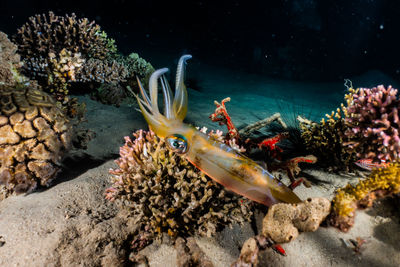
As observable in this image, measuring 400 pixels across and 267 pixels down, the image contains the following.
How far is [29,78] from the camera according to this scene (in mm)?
5344

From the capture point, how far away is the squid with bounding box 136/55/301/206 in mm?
2154

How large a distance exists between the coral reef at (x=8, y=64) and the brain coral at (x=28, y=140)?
1381 millimetres

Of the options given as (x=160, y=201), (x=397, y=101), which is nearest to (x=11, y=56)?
(x=160, y=201)

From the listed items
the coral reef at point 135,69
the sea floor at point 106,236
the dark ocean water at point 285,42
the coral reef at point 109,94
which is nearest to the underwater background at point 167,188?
the sea floor at point 106,236

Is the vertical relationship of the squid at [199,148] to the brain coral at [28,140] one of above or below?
above

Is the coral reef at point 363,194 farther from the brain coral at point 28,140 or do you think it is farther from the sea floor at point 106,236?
the brain coral at point 28,140

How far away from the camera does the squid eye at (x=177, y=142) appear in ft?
7.13

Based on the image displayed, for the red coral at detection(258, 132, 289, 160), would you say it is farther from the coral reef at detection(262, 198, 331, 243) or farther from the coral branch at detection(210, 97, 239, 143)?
the coral reef at detection(262, 198, 331, 243)

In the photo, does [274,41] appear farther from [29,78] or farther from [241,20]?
[29,78]

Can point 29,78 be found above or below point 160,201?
above

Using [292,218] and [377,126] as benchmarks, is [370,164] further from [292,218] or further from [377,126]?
[292,218]

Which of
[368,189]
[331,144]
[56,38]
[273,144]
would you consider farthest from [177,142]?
[56,38]

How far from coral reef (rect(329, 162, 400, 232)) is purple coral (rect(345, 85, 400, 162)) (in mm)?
277

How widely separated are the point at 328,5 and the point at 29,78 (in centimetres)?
2942
